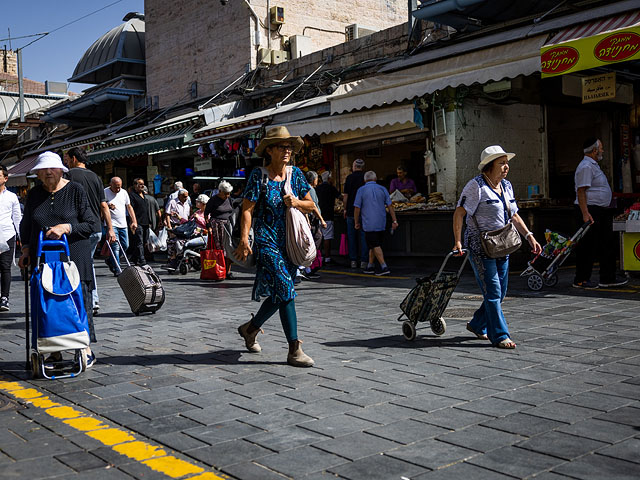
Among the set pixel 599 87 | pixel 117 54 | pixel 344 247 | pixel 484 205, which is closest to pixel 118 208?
pixel 344 247

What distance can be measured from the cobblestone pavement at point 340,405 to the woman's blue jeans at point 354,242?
18.8 feet

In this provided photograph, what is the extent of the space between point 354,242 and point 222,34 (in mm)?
11703

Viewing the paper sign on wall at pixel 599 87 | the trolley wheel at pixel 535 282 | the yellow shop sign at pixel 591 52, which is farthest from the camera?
the paper sign on wall at pixel 599 87

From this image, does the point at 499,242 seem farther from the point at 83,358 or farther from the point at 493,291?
the point at 83,358

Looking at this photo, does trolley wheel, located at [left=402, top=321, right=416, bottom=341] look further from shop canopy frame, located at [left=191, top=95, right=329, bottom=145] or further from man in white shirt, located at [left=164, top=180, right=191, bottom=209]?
man in white shirt, located at [left=164, top=180, right=191, bottom=209]

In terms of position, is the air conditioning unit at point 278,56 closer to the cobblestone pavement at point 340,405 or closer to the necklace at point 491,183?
the cobblestone pavement at point 340,405

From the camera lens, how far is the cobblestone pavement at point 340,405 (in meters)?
3.30

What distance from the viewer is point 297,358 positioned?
17.5 ft

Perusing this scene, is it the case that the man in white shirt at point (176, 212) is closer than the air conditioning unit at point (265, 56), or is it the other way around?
the man in white shirt at point (176, 212)

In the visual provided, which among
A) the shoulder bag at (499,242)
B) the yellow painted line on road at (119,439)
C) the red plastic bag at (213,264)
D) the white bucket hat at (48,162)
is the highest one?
the white bucket hat at (48,162)

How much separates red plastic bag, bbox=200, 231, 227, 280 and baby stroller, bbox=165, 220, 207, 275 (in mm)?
1367

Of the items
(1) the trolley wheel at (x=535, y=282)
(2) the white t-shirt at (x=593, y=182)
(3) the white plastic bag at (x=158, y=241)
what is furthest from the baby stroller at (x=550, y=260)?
(3) the white plastic bag at (x=158, y=241)

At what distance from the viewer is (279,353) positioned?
5.88 m

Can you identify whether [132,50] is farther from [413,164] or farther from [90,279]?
[90,279]
